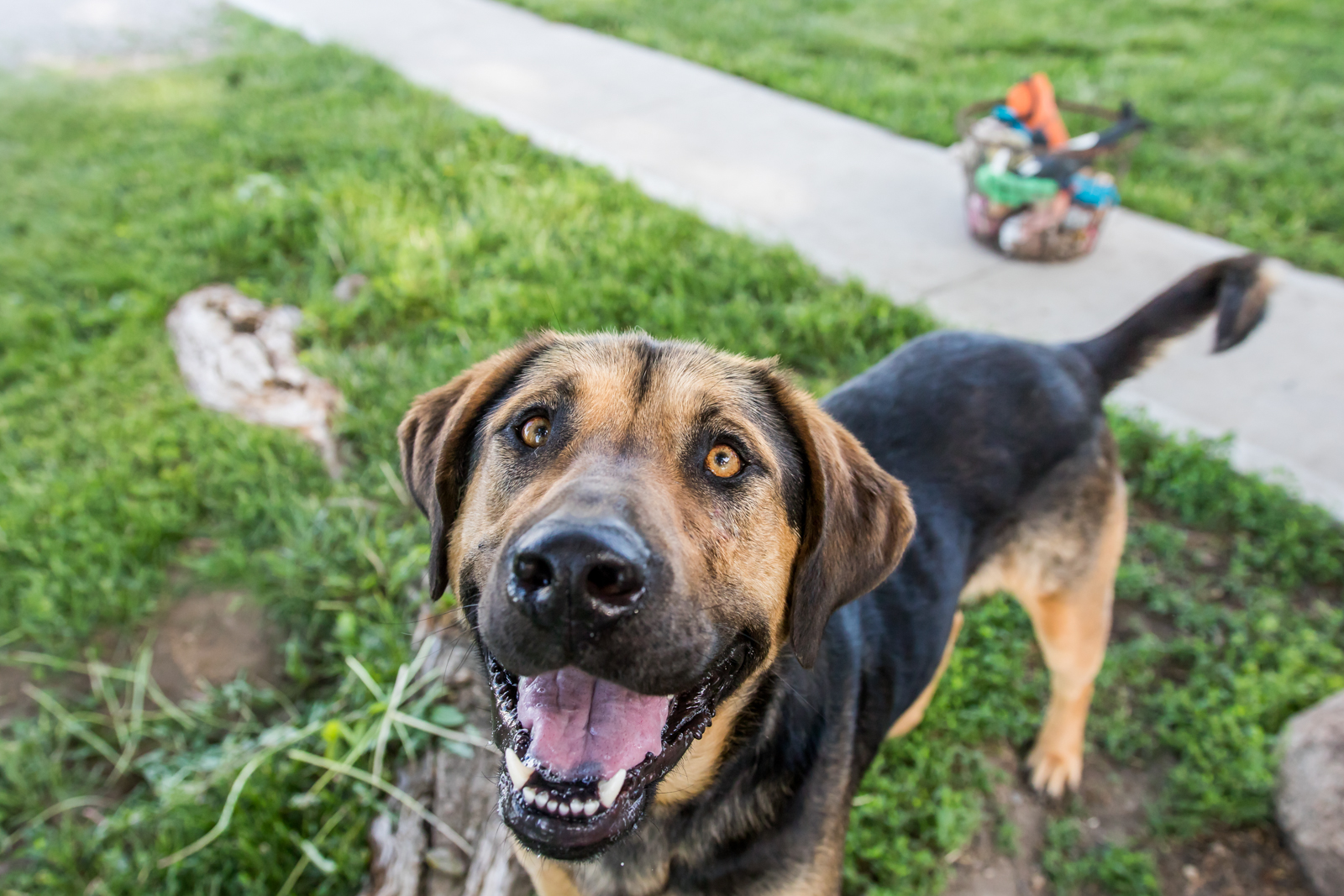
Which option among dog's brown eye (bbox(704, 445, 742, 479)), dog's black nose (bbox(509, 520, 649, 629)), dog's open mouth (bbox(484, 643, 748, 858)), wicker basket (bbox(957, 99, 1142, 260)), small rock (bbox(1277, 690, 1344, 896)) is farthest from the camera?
wicker basket (bbox(957, 99, 1142, 260))

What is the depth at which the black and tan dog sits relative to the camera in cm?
183

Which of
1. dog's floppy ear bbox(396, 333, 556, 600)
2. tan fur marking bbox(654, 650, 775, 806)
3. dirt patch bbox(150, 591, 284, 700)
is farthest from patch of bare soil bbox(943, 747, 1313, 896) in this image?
dirt patch bbox(150, 591, 284, 700)

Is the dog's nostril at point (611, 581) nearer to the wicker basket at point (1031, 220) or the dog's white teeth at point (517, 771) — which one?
the dog's white teeth at point (517, 771)

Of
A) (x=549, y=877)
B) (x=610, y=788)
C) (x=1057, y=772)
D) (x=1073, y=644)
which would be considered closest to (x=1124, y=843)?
(x=1057, y=772)

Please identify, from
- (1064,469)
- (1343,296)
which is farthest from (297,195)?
(1343,296)

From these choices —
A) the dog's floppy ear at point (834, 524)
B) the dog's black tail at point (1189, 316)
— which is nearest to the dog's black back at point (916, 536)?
the dog's black tail at point (1189, 316)

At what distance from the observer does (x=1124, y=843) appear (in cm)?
332

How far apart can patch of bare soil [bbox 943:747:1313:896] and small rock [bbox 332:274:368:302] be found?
484cm

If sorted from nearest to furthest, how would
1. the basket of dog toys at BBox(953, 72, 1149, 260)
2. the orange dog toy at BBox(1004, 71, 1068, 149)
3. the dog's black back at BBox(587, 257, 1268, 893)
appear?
the dog's black back at BBox(587, 257, 1268, 893)
the basket of dog toys at BBox(953, 72, 1149, 260)
the orange dog toy at BBox(1004, 71, 1068, 149)

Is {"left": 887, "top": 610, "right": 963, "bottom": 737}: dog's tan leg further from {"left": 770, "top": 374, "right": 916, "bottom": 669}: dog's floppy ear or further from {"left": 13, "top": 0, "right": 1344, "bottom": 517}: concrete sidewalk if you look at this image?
{"left": 13, "top": 0, "right": 1344, "bottom": 517}: concrete sidewalk

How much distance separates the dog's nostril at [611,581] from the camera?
167 centimetres

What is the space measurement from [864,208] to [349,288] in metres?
3.86

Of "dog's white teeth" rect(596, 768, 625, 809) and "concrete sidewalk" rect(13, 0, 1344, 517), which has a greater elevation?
"dog's white teeth" rect(596, 768, 625, 809)

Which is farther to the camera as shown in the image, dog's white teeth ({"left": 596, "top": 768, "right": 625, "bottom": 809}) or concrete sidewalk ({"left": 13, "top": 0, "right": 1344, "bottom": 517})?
concrete sidewalk ({"left": 13, "top": 0, "right": 1344, "bottom": 517})
